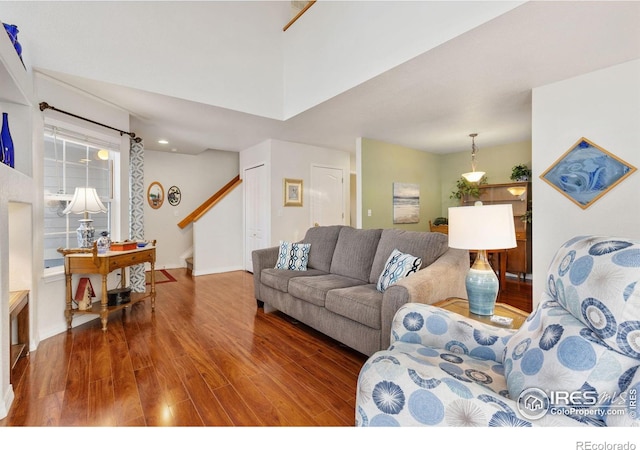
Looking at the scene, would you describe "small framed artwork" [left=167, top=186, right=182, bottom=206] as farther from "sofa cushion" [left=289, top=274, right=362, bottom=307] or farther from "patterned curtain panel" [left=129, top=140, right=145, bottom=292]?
"sofa cushion" [left=289, top=274, right=362, bottom=307]

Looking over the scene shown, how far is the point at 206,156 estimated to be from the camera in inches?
247

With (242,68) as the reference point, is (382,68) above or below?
below

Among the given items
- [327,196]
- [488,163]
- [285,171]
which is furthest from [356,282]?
[488,163]

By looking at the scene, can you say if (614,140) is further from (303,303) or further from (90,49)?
(90,49)

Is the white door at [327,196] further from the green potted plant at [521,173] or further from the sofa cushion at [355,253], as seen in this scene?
the green potted plant at [521,173]

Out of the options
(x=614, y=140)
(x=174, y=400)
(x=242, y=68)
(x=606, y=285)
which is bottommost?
(x=174, y=400)

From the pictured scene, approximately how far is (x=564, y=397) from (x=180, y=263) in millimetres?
6334

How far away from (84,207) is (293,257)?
6.98ft

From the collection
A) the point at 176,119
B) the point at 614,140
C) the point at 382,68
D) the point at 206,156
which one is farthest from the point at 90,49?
the point at 614,140

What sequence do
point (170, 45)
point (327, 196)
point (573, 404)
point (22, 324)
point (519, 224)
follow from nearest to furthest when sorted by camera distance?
point (573, 404)
point (22, 324)
point (170, 45)
point (519, 224)
point (327, 196)

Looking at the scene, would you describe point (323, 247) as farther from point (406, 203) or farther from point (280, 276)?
point (406, 203)

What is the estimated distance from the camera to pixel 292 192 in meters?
5.23

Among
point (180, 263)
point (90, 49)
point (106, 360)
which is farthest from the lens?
point (180, 263)

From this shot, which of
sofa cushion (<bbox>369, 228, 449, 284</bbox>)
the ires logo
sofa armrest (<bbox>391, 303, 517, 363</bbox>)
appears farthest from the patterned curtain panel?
the ires logo
